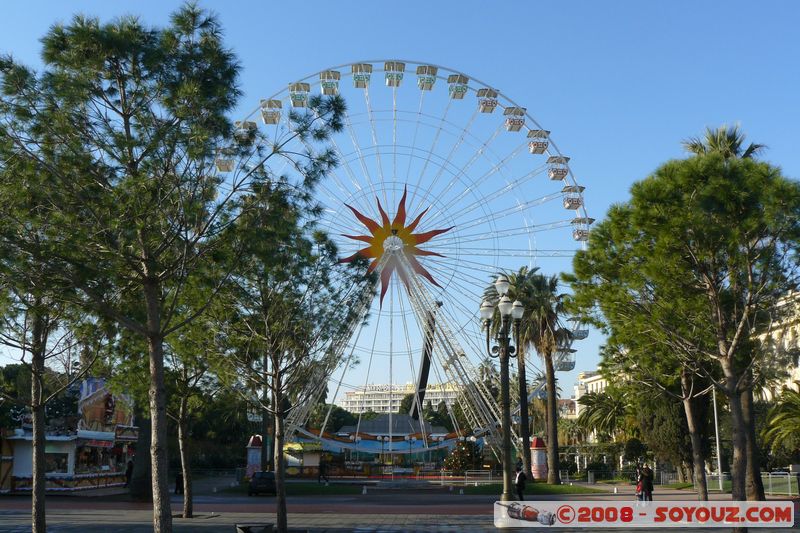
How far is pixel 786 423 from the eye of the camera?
4112 cm

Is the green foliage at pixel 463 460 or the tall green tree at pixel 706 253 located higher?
the tall green tree at pixel 706 253

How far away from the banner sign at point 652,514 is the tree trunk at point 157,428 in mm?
7824

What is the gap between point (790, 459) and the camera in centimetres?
5203

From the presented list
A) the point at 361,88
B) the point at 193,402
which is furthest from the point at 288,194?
the point at 361,88

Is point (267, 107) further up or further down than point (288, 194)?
further up

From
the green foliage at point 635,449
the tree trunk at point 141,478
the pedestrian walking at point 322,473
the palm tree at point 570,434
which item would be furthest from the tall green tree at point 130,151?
the palm tree at point 570,434

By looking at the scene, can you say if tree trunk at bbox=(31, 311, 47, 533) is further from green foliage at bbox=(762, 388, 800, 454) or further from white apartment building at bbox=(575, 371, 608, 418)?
white apartment building at bbox=(575, 371, 608, 418)

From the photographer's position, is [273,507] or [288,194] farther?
[273,507]

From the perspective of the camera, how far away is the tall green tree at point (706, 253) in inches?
625

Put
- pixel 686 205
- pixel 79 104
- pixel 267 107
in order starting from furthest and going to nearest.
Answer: pixel 267 107 → pixel 686 205 → pixel 79 104

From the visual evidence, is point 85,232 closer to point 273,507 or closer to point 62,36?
point 62,36

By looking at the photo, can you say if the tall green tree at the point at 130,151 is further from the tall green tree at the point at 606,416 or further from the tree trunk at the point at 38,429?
the tall green tree at the point at 606,416

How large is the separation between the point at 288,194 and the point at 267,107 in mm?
23443

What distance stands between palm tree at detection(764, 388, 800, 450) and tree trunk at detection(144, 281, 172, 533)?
36.8m
